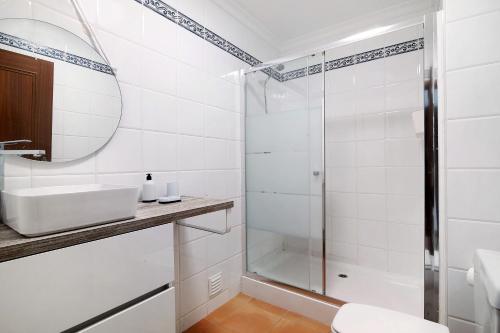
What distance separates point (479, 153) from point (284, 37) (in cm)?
193

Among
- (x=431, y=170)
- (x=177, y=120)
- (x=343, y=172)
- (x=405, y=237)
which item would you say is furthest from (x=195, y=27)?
(x=405, y=237)

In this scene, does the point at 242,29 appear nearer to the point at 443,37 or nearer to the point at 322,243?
the point at 443,37

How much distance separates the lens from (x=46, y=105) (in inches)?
37.8

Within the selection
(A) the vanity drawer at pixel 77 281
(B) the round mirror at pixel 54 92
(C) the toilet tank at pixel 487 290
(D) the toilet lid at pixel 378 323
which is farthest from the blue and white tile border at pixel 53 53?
(C) the toilet tank at pixel 487 290

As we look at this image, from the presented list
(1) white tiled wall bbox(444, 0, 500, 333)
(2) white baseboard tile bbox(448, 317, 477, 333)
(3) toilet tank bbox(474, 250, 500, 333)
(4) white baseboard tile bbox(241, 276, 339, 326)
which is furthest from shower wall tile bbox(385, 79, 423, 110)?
(4) white baseboard tile bbox(241, 276, 339, 326)

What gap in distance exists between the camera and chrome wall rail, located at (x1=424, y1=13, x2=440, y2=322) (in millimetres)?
1174

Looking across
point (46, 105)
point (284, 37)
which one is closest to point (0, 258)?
point (46, 105)

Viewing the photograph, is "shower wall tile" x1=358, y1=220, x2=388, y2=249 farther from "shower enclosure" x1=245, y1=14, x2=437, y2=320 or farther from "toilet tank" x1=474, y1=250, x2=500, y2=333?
"toilet tank" x1=474, y1=250, x2=500, y2=333

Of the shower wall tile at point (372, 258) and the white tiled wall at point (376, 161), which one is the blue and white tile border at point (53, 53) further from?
the shower wall tile at point (372, 258)

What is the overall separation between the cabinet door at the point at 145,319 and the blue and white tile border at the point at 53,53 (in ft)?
3.31

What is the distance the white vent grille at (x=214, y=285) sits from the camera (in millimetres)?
1657

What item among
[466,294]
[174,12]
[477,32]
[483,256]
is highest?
[174,12]

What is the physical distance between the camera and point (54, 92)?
3.21 ft

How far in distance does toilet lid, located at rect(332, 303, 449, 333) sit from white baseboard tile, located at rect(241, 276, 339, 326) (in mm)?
518
